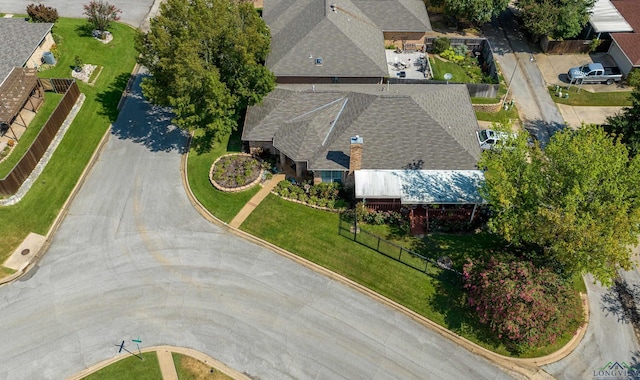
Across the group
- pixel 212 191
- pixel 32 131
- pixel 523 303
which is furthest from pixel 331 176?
pixel 32 131

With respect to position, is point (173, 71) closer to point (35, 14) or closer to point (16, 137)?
point (16, 137)

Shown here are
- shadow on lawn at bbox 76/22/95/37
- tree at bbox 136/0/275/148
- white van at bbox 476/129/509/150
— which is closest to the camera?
tree at bbox 136/0/275/148

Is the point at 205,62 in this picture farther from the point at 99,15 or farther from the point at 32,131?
the point at 99,15

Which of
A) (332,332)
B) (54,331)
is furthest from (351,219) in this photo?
(54,331)

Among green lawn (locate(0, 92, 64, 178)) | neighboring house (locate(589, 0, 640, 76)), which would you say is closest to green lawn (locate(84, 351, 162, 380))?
green lawn (locate(0, 92, 64, 178))

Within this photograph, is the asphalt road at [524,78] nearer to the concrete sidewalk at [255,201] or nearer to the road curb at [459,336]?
the road curb at [459,336]

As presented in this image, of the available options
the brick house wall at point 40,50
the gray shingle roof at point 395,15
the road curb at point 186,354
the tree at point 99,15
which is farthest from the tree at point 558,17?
the brick house wall at point 40,50

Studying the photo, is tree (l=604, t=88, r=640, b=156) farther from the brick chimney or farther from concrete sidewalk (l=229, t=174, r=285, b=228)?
concrete sidewalk (l=229, t=174, r=285, b=228)
